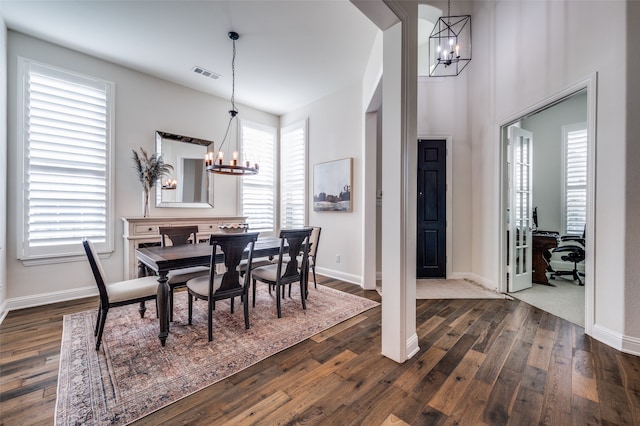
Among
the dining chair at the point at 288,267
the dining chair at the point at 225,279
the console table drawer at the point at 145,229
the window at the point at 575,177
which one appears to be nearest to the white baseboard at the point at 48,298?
the console table drawer at the point at 145,229

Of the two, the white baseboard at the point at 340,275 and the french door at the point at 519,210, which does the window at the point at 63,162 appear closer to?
the white baseboard at the point at 340,275

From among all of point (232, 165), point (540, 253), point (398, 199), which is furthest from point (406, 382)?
point (540, 253)

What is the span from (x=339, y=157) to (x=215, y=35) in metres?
2.40

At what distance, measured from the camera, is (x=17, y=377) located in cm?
180

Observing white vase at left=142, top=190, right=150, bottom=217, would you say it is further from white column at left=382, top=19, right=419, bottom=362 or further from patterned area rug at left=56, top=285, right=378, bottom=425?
white column at left=382, top=19, right=419, bottom=362

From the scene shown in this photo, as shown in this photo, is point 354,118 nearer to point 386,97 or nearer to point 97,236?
point 386,97

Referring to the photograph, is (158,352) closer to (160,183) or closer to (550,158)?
(160,183)

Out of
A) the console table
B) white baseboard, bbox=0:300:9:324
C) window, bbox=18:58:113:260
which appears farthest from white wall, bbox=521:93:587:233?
white baseboard, bbox=0:300:9:324

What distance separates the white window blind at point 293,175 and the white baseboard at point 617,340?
159 inches

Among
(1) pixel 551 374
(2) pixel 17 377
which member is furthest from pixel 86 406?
(1) pixel 551 374

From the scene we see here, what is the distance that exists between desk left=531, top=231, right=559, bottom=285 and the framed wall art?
2.97m

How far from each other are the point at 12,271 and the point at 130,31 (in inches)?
122

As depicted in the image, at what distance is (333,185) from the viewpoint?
15.0 feet

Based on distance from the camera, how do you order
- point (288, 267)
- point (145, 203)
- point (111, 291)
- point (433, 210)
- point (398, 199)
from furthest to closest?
point (433, 210) → point (145, 203) → point (288, 267) → point (111, 291) → point (398, 199)
